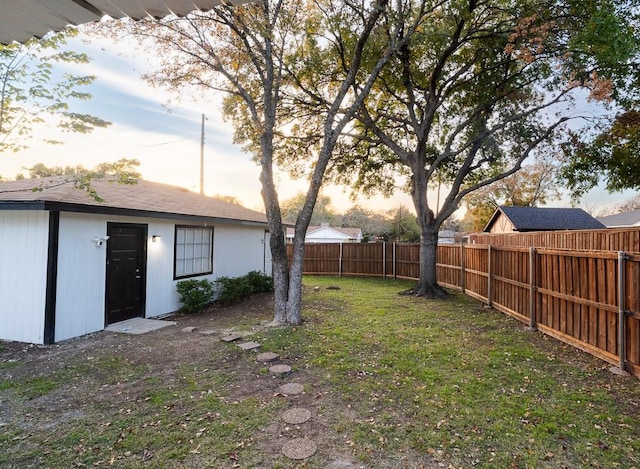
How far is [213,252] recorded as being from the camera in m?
9.81

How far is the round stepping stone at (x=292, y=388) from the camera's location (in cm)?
404

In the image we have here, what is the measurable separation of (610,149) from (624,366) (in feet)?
23.2

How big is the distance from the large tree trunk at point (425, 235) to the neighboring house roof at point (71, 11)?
10.5 meters

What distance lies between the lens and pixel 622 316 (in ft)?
14.9

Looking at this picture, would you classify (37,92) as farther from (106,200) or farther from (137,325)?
(137,325)

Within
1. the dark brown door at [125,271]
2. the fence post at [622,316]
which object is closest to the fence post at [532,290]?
the fence post at [622,316]

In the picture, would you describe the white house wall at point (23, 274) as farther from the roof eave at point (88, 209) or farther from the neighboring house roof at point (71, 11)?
the neighboring house roof at point (71, 11)

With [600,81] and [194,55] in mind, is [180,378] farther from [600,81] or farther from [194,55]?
[600,81]

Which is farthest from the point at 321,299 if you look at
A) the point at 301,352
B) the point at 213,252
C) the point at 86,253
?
the point at 86,253

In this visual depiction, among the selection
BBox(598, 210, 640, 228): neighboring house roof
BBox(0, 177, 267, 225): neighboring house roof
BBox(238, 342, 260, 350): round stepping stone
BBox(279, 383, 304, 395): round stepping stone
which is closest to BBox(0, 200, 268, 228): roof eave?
BBox(0, 177, 267, 225): neighboring house roof

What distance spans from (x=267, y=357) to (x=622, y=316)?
477 cm

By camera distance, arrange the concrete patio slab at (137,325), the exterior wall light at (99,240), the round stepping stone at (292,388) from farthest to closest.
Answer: the concrete patio slab at (137,325)
the exterior wall light at (99,240)
the round stepping stone at (292,388)

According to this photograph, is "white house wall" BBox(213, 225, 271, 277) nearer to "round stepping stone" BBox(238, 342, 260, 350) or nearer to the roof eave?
the roof eave

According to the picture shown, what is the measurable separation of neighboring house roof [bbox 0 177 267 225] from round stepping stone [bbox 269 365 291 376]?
14.0 feet
